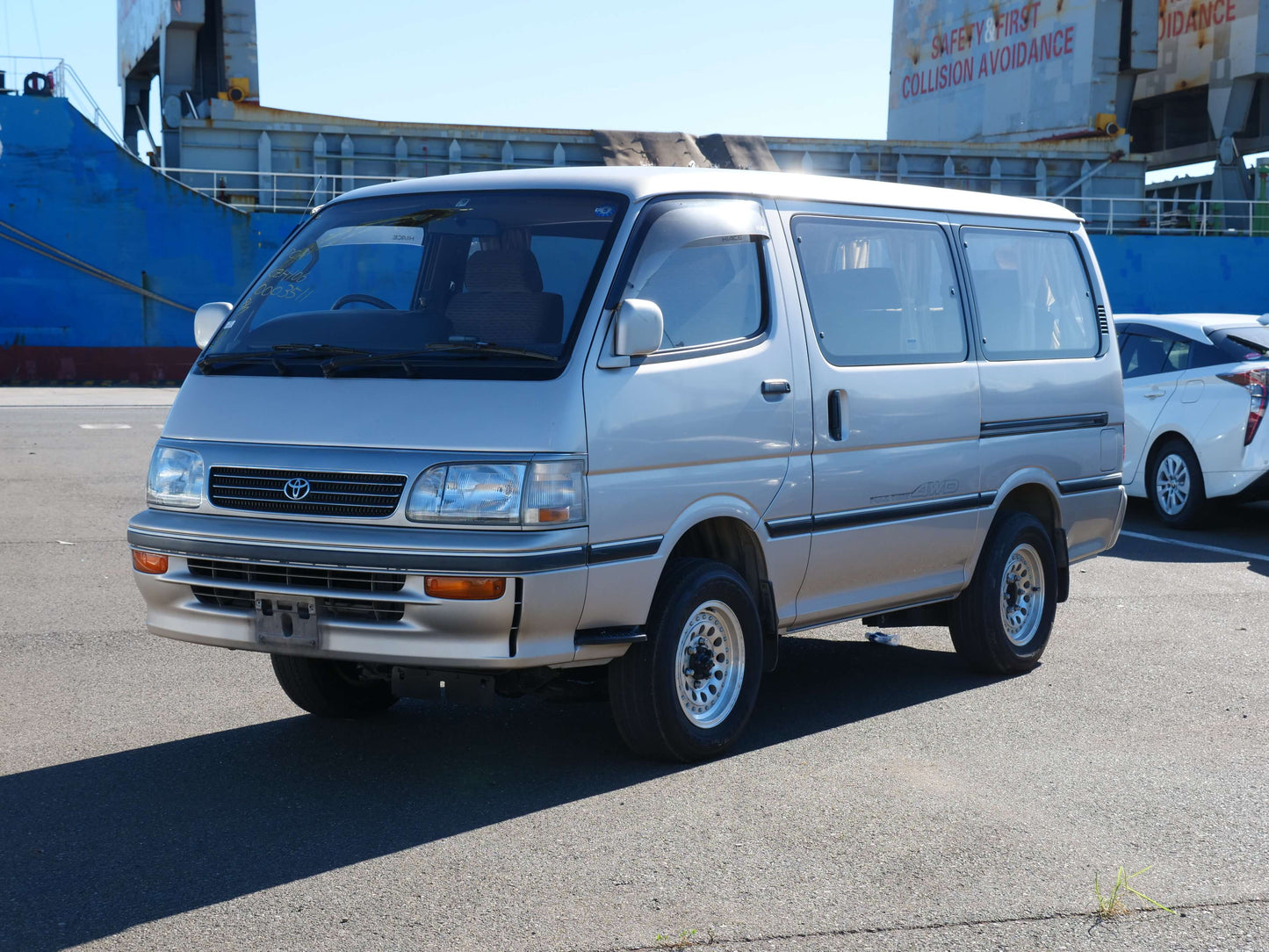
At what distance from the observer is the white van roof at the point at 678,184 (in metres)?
5.29

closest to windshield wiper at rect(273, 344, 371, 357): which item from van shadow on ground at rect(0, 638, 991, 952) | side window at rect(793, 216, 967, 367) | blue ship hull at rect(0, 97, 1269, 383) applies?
van shadow on ground at rect(0, 638, 991, 952)

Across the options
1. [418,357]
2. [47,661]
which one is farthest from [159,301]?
[418,357]

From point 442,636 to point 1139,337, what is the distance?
9.53 metres

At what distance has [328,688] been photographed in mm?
5707

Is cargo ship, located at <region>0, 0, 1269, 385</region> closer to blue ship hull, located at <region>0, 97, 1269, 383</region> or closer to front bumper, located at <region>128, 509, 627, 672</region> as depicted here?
blue ship hull, located at <region>0, 97, 1269, 383</region>

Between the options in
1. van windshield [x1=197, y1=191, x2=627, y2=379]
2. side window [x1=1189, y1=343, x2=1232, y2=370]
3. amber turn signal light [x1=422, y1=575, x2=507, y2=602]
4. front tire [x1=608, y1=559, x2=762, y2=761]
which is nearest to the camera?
amber turn signal light [x1=422, y1=575, x2=507, y2=602]

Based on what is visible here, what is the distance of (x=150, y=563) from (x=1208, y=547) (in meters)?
8.51

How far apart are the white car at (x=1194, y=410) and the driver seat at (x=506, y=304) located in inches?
288

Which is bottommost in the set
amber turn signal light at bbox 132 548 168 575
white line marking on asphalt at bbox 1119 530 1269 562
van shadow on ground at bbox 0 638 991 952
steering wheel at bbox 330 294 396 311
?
van shadow on ground at bbox 0 638 991 952

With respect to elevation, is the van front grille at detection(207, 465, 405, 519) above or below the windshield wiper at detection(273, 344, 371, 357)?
below

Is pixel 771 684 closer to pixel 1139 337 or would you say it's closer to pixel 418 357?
pixel 418 357

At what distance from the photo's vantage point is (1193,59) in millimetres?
43094

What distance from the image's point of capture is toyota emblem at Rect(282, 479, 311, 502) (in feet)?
15.6

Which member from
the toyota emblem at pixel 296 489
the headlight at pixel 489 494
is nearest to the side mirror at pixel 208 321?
the toyota emblem at pixel 296 489
